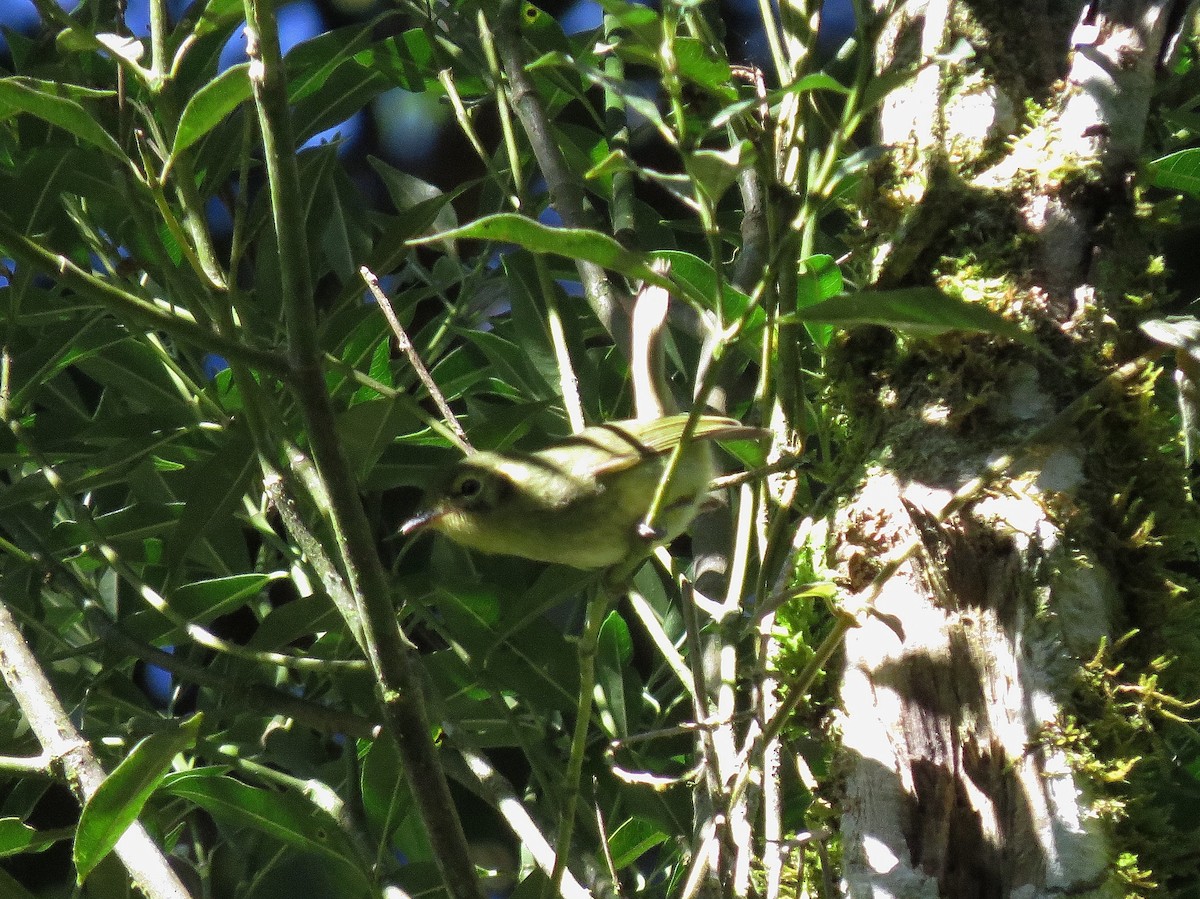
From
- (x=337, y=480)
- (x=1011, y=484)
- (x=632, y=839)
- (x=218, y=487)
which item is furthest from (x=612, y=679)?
(x=337, y=480)

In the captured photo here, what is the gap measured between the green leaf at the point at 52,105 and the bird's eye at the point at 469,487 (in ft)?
2.62

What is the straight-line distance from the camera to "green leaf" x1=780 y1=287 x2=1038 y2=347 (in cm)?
115

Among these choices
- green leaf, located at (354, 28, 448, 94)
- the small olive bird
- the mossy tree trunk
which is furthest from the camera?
green leaf, located at (354, 28, 448, 94)

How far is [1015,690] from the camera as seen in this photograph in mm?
1551

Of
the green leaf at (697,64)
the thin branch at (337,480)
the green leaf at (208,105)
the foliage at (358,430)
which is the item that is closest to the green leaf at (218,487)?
the foliage at (358,430)

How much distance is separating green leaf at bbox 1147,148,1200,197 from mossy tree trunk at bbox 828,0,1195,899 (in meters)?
0.31

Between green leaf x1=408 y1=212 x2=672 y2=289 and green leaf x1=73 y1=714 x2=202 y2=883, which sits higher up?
green leaf x1=408 y1=212 x2=672 y2=289

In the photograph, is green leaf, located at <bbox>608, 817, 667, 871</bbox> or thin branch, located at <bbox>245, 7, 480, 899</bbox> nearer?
thin branch, located at <bbox>245, 7, 480, 899</bbox>

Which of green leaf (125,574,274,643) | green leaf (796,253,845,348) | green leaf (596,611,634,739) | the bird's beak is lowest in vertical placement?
green leaf (596,611,634,739)

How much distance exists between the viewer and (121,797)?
1.42 meters

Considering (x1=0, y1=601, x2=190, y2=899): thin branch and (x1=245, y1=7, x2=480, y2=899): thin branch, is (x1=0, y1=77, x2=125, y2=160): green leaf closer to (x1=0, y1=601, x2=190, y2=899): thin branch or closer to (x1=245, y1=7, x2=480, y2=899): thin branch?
(x1=245, y1=7, x2=480, y2=899): thin branch

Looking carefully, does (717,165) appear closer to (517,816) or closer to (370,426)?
(517,816)

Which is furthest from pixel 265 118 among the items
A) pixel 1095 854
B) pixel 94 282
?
pixel 1095 854

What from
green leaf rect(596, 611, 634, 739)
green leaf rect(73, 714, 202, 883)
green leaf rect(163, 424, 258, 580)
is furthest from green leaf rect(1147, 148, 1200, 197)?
green leaf rect(73, 714, 202, 883)
